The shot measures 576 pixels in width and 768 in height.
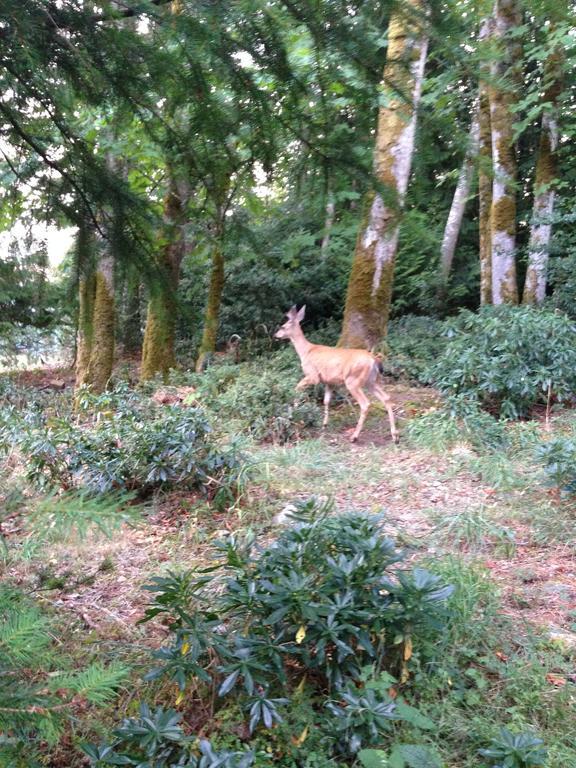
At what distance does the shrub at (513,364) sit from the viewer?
7539 mm

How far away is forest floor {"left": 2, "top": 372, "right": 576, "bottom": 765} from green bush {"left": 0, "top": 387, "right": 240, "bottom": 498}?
205 mm

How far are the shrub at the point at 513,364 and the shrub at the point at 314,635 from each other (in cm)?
520

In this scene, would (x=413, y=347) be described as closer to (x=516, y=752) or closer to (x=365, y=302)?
(x=365, y=302)

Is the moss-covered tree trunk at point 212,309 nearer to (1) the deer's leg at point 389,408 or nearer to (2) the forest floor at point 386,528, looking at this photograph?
(1) the deer's leg at point 389,408

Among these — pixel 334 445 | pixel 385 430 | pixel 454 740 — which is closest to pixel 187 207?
pixel 454 740

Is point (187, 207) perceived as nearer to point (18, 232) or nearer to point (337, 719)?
point (18, 232)

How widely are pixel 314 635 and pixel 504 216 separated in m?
9.57

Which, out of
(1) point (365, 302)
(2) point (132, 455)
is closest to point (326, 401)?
(1) point (365, 302)

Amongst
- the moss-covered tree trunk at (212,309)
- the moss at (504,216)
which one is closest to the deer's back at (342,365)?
the moss-covered tree trunk at (212,309)

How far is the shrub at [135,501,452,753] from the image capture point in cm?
226

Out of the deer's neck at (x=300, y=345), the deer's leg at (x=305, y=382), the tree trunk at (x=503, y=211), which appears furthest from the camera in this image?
the tree trunk at (x=503, y=211)

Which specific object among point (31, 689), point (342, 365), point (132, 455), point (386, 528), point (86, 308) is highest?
point (86, 308)

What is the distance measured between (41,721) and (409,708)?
4.85ft

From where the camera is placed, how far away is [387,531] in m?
4.31
